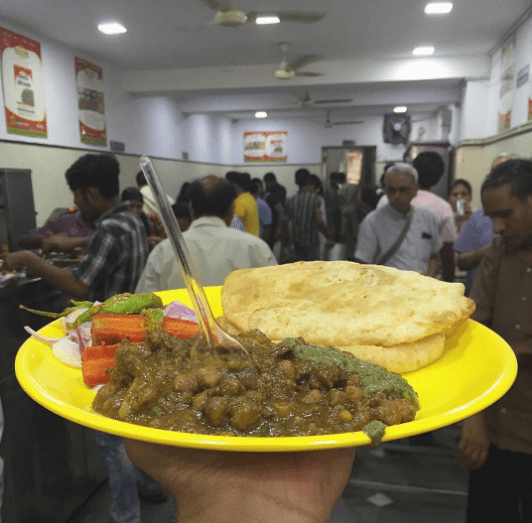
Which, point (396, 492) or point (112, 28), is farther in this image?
point (112, 28)

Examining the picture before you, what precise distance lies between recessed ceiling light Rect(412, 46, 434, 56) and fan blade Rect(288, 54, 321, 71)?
165 cm

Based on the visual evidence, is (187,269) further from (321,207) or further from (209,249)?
(321,207)

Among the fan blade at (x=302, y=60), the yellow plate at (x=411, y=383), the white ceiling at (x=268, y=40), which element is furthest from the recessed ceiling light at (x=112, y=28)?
the yellow plate at (x=411, y=383)

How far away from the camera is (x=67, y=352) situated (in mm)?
1019

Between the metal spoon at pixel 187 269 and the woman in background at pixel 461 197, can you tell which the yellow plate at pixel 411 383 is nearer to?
the metal spoon at pixel 187 269

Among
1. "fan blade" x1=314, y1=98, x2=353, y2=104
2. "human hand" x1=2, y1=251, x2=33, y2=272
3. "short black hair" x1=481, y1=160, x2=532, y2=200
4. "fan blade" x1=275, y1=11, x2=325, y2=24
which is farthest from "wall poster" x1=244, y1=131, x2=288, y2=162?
"short black hair" x1=481, y1=160, x2=532, y2=200

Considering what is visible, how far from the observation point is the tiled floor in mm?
2658

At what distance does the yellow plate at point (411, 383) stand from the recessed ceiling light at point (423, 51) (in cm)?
805

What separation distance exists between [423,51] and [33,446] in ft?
27.2

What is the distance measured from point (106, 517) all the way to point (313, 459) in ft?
7.88

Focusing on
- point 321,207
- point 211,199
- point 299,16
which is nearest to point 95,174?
point 211,199

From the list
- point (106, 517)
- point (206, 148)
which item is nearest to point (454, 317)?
point (106, 517)

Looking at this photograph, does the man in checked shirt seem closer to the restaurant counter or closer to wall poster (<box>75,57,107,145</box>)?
the restaurant counter

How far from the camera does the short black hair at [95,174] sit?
2.75m
